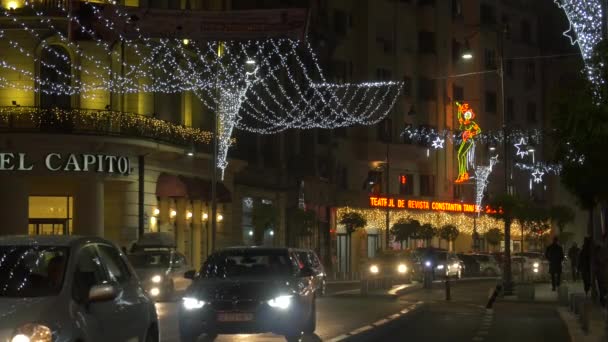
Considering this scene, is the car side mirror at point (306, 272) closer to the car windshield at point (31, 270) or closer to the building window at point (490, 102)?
the car windshield at point (31, 270)

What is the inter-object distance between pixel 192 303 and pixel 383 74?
5358 centimetres

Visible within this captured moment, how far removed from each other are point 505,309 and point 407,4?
46.1 metres

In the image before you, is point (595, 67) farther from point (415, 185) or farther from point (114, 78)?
point (415, 185)

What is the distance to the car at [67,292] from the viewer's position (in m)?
9.62

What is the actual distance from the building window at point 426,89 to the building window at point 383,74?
177 inches

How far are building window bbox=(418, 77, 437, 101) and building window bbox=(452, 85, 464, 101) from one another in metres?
3.13

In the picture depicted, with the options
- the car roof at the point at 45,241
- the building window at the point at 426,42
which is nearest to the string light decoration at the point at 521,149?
the building window at the point at 426,42

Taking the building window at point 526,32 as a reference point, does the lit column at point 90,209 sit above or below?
below

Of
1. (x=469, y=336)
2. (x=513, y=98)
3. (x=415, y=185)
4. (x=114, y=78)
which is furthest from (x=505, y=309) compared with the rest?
(x=513, y=98)

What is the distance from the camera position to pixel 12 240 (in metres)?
11.3

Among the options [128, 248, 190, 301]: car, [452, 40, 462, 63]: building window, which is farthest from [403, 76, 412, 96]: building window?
[128, 248, 190, 301]: car

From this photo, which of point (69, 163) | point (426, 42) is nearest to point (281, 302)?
point (69, 163)

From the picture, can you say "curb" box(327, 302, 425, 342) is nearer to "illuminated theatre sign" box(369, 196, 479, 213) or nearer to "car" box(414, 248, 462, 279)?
"car" box(414, 248, 462, 279)

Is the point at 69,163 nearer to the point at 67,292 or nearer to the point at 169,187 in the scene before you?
the point at 169,187
